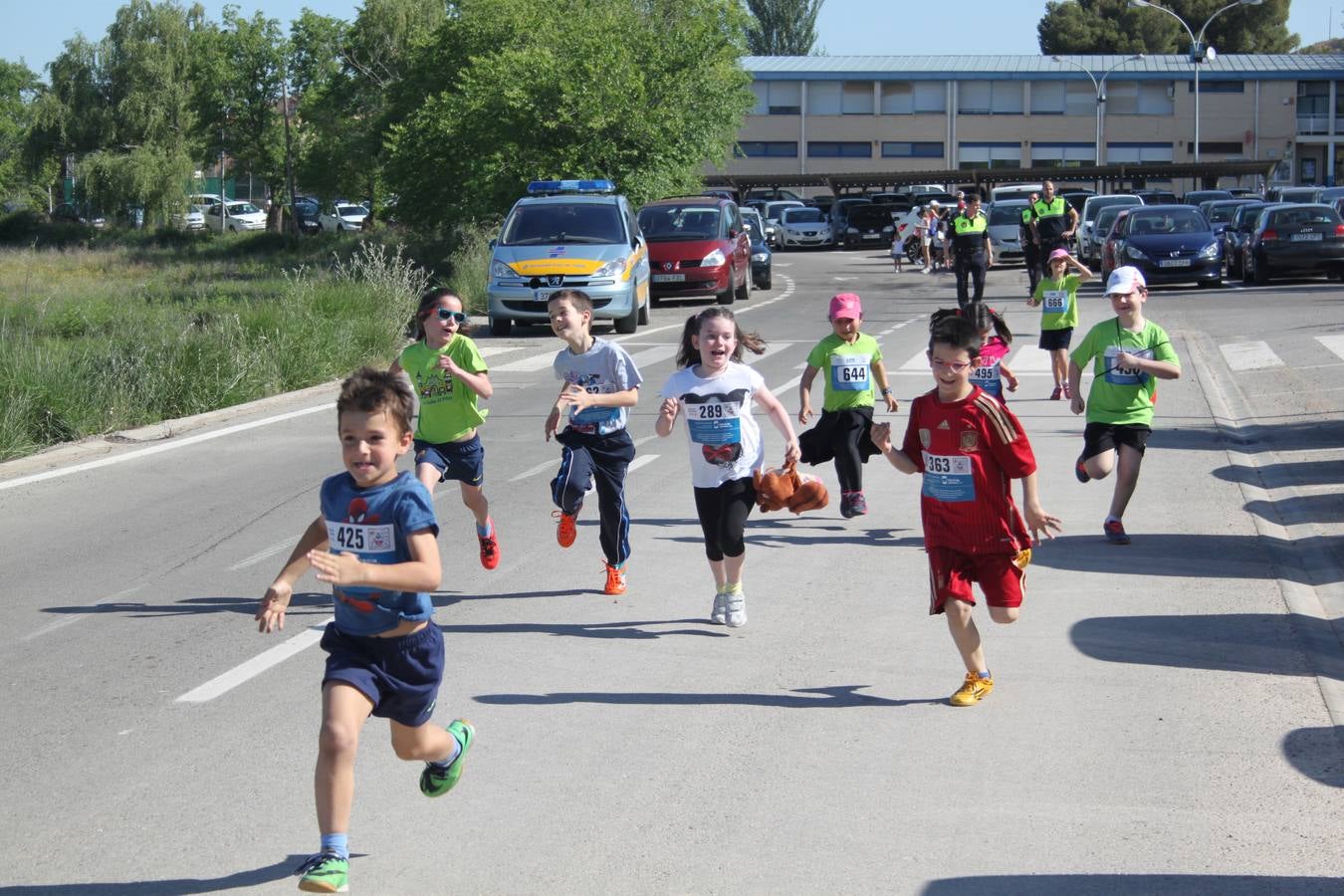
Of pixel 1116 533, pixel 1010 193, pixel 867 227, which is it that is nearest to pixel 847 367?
pixel 1116 533

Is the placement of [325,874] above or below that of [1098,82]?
below

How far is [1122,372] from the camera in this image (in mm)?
9055

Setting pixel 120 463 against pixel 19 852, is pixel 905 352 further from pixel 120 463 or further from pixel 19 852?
pixel 19 852

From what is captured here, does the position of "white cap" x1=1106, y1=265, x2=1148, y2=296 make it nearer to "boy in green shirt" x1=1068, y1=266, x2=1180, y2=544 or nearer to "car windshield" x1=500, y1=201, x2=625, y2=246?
"boy in green shirt" x1=1068, y1=266, x2=1180, y2=544

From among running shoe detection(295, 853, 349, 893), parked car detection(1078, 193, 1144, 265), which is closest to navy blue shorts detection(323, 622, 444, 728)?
running shoe detection(295, 853, 349, 893)

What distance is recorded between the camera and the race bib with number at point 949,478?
597cm

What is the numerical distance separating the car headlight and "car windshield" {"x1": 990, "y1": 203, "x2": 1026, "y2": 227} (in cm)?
1884

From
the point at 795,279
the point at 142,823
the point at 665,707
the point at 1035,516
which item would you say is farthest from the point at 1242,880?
the point at 795,279

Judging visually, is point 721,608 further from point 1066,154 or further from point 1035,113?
point 1066,154

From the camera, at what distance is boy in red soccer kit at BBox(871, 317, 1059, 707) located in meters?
5.95

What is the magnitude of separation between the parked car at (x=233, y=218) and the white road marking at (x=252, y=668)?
220 feet

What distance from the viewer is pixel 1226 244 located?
33531 millimetres

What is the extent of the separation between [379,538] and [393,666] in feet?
1.17

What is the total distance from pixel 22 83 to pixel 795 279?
7468cm
